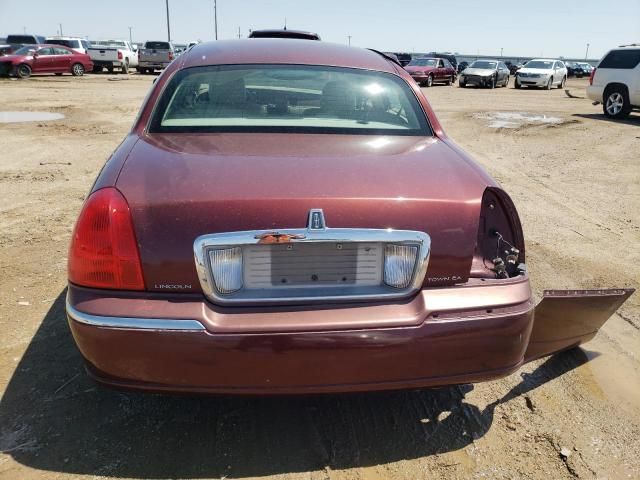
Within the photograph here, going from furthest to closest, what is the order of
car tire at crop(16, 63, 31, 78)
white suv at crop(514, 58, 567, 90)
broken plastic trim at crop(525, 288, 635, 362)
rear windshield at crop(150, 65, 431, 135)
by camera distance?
1. white suv at crop(514, 58, 567, 90)
2. car tire at crop(16, 63, 31, 78)
3. rear windshield at crop(150, 65, 431, 135)
4. broken plastic trim at crop(525, 288, 635, 362)

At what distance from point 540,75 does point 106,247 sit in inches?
1244

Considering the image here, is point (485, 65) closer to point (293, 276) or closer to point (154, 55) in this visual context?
point (154, 55)

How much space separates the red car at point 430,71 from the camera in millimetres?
28172

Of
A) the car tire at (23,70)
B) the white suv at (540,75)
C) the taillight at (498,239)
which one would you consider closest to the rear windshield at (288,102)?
the taillight at (498,239)

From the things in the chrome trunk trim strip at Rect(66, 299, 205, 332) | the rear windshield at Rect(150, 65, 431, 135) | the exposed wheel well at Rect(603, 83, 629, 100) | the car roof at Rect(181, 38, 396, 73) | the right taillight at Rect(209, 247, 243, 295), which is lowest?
the exposed wheel well at Rect(603, 83, 629, 100)

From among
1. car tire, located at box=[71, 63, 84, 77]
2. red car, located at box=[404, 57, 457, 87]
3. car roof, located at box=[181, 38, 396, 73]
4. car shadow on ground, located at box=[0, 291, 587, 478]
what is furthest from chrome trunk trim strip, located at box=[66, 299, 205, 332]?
car tire, located at box=[71, 63, 84, 77]

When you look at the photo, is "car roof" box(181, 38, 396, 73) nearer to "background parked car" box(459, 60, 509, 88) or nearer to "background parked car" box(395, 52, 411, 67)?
"background parked car" box(395, 52, 411, 67)

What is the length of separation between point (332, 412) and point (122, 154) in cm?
155

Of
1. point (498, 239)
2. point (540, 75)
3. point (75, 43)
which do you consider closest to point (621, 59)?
point (498, 239)

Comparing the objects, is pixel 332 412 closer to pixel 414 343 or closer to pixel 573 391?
pixel 414 343

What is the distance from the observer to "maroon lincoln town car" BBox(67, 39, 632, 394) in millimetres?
2002

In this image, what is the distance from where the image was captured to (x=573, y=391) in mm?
2885

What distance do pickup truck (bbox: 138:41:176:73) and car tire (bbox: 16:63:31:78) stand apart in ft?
27.4

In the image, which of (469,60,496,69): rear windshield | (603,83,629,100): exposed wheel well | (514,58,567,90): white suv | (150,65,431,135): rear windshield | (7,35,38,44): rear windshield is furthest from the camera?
(7,35,38,44): rear windshield
